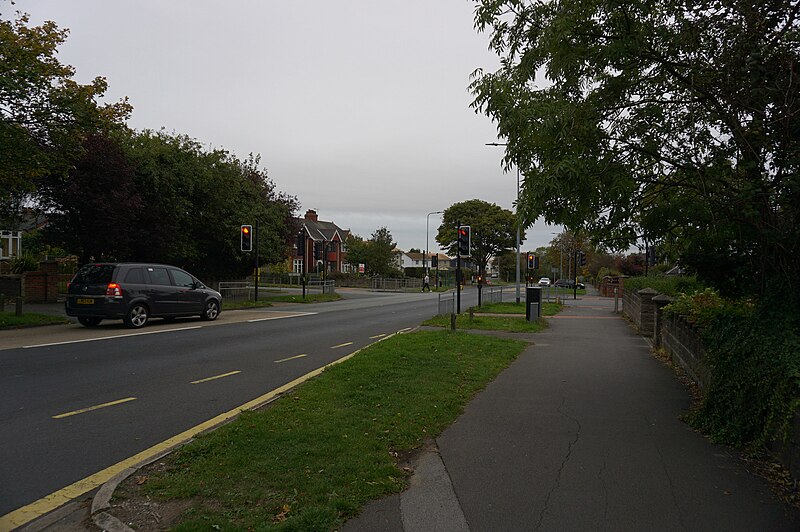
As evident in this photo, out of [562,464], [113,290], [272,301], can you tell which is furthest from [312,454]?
[272,301]

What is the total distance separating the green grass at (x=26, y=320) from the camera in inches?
593

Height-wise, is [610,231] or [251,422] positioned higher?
[610,231]

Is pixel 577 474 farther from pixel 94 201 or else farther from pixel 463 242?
pixel 94 201

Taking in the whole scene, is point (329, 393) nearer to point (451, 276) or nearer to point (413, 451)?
point (413, 451)

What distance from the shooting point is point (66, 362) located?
9789 millimetres

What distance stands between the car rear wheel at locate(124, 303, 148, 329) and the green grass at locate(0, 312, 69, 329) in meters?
2.77

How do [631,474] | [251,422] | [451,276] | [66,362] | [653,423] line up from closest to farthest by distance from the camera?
[631,474] < [251,422] < [653,423] < [66,362] < [451,276]

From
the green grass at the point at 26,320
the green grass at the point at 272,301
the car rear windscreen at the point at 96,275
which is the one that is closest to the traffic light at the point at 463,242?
the car rear windscreen at the point at 96,275

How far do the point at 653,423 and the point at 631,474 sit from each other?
1878mm

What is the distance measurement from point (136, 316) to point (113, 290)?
1001mm

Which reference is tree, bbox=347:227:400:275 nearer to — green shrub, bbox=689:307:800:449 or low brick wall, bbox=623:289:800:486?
low brick wall, bbox=623:289:800:486

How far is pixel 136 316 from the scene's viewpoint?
15.4m

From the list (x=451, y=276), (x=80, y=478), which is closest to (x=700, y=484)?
(x=80, y=478)

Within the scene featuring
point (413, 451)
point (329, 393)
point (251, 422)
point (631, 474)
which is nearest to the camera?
point (631, 474)
